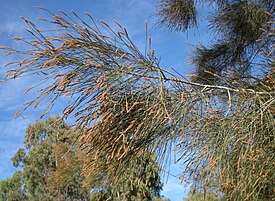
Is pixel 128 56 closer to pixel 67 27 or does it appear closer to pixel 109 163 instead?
pixel 67 27

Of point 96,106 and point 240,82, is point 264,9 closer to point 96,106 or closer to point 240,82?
point 240,82

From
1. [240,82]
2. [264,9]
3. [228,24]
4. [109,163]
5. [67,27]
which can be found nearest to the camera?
[67,27]

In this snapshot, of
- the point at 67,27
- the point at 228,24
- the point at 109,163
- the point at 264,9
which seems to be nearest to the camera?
the point at 67,27

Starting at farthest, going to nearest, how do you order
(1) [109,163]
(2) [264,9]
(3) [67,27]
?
(2) [264,9] < (1) [109,163] < (3) [67,27]

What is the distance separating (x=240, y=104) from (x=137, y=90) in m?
0.30

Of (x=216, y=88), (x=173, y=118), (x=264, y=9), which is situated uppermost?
(x=264, y=9)

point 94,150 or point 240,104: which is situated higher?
point 240,104

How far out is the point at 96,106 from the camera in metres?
1.18

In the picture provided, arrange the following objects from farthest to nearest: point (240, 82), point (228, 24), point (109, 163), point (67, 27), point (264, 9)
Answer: point (228, 24) < point (264, 9) < point (240, 82) < point (109, 163) < point (67, 27)

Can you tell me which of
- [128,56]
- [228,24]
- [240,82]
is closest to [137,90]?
[128,56]

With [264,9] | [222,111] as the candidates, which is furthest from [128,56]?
[264,9]

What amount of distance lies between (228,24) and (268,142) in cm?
170

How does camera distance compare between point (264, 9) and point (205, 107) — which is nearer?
point (205, 107)

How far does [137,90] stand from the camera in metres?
1.22
